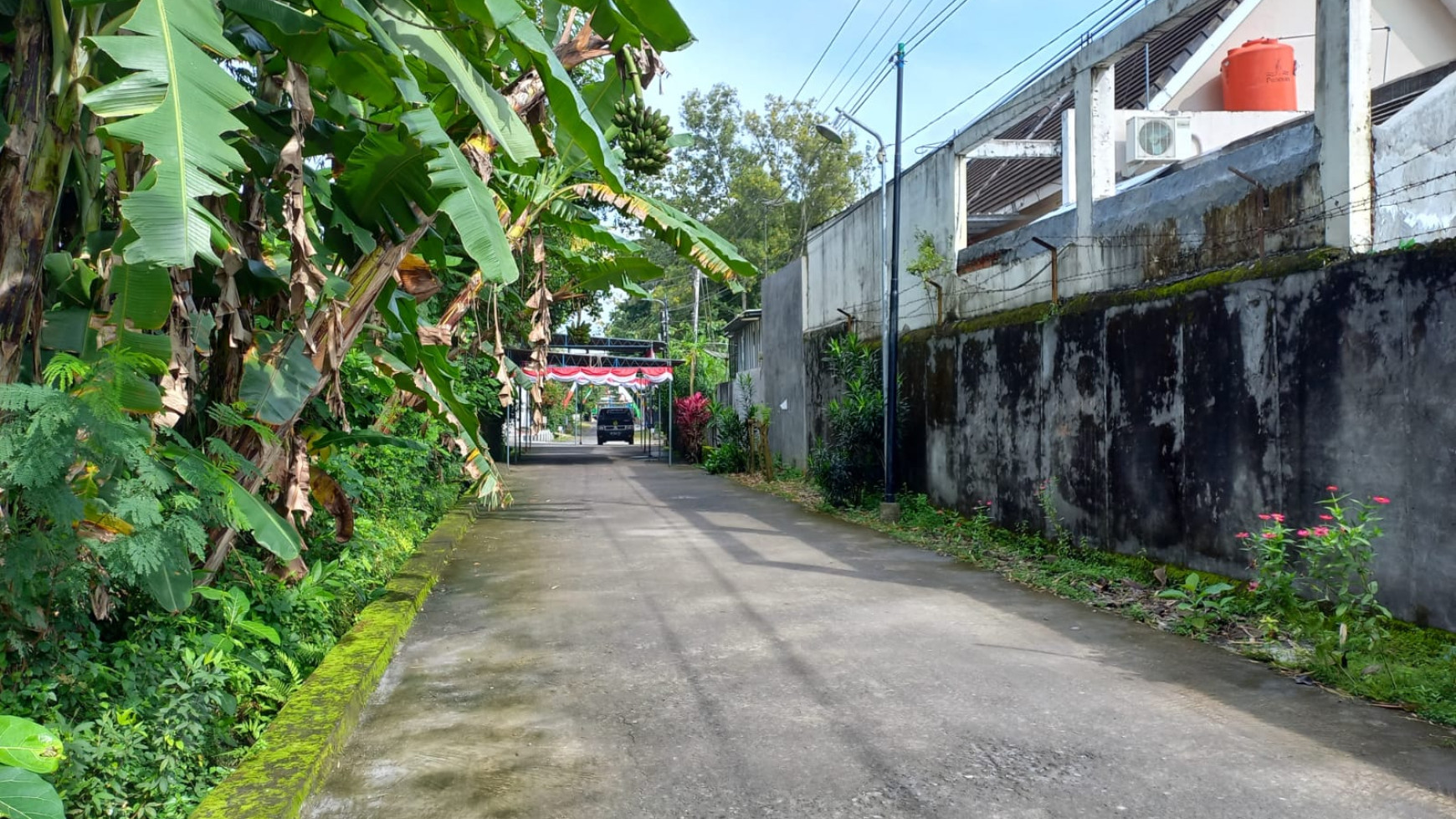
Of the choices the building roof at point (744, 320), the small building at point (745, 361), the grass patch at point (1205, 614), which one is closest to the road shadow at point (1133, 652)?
the grass patch at point (1205, 614)

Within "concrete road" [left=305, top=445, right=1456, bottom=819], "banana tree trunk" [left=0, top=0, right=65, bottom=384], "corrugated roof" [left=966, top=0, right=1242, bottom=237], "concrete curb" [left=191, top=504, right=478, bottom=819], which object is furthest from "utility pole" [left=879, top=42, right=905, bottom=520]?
"banana tree trunk" [left=0, top=0, right=65, bottom=384]

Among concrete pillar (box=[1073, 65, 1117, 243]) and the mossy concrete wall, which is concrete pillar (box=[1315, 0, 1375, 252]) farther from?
concrete pillar (box=[1073, 65, 1117, 243])

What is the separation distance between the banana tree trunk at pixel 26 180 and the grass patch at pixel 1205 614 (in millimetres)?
6196

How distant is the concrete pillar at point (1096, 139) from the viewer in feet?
28.9

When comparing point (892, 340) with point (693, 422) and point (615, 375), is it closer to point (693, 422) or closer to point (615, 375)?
point (693, 422)

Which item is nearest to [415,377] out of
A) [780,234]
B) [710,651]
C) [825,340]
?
[710,651]

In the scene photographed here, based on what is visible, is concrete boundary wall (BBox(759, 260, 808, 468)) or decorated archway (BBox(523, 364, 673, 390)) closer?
concrete boundary wall (BBox(759, 260, 808, 468))

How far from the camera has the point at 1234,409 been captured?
671 cm

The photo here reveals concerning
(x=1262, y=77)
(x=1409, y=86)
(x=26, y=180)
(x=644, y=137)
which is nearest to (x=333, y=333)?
(x=26, y=180)

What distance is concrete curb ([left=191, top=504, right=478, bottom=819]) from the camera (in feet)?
10.7

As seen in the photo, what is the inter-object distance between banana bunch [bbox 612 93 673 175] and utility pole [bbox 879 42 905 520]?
14.6 ft

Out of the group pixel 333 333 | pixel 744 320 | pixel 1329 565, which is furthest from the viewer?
pixel 744 320

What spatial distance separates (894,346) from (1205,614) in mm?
6038

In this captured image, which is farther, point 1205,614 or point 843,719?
point 1205,614
